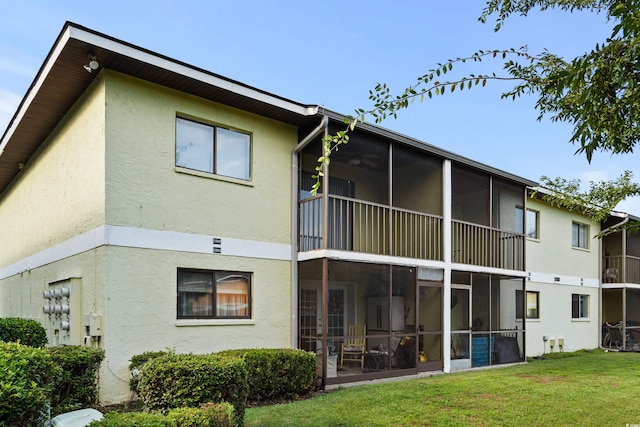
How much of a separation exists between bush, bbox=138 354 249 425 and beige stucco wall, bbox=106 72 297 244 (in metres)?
4.03

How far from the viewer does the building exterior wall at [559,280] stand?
63.2 ft

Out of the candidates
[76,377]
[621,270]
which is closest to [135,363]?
[76,377]

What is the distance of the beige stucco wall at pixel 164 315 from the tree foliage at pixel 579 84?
268 inches

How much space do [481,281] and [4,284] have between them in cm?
1588

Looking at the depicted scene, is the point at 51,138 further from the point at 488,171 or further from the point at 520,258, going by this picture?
the point at 520,258

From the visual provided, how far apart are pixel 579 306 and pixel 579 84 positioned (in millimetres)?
21693

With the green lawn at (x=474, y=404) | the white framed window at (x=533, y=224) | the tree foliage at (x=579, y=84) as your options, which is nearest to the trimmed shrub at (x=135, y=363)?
the green lawn at (x=474, y=404)

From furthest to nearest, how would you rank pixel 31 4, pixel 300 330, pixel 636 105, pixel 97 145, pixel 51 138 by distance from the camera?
pixel 51 138 < pixel 300 330 < pixel 31 4 < pixel 97 145 < pixel 636 105

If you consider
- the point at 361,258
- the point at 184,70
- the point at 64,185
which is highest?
the point at 184,70

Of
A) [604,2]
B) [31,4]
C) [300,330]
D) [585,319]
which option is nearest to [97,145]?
[31,4]

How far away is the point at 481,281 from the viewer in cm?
1600

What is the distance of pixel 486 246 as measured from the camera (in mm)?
15422

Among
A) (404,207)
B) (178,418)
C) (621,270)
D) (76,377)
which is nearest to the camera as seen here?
(178,418)

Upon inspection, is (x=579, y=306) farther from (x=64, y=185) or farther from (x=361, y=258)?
(x=64, y=185)
